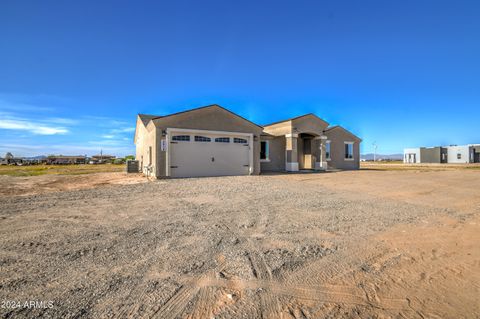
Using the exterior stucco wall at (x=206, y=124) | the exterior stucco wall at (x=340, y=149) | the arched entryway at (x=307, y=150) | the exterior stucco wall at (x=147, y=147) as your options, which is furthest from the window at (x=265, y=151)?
the exterior stucco wall at (x=147, y=147)

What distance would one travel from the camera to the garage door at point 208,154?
15219 mm

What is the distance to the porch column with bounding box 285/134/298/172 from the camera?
21839 mm

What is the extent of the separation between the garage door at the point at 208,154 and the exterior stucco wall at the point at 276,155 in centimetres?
471

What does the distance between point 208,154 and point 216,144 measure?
91 centimetres

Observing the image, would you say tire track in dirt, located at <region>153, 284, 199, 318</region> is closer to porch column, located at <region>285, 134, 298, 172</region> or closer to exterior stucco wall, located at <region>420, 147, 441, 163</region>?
porch column, located at <region>285, 134, 298, 172</region>

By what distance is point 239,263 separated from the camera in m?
3.38

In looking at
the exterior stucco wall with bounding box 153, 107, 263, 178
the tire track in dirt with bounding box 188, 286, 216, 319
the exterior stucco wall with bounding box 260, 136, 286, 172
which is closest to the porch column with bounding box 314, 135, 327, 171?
the exterior stucco wall with bounding box 260, 136, 286, 172

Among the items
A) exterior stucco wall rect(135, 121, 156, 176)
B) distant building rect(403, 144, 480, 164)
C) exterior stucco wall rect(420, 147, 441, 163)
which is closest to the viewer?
exterior stucco wall rect(135, 121, 156, 176)

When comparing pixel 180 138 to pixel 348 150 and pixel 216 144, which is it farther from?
pixel 348 150

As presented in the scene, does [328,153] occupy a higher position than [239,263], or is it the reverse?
[328,153]

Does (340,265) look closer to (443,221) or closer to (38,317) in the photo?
(38,317)

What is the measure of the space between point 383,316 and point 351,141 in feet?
88.8

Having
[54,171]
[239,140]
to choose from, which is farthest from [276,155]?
[54,171]

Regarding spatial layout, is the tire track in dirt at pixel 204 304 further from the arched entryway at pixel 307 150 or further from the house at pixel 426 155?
the house at pixel 426 155
